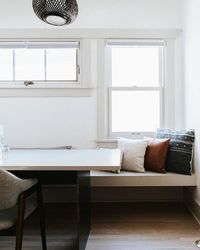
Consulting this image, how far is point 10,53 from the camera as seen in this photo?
11.8 ft

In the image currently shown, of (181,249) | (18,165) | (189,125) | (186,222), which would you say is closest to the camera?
(18,165)

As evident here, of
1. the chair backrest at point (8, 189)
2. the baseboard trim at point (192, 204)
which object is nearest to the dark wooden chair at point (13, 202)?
the chair backrest at point (8, 189)

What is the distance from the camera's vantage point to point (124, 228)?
105 inches

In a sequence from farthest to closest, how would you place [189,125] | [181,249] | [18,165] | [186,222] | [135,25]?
[135,25], [189,125], [186,222], [181,249], [18,165]

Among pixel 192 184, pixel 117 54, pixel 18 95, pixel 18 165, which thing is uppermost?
pixel 117 54

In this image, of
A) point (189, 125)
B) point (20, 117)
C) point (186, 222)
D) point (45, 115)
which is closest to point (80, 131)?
point (45, 115)

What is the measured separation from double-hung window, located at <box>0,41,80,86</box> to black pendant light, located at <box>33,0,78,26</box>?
167cm

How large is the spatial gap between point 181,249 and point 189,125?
1.42 meters

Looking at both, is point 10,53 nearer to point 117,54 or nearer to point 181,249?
point 117,54

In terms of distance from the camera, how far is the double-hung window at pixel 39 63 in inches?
141

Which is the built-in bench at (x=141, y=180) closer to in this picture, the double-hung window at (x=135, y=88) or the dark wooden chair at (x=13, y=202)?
the double-hung window at (x=135, y=88)

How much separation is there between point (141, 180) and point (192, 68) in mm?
1370

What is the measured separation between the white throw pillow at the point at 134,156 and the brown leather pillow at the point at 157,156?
8 centimetres

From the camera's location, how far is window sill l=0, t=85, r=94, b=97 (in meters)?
3.51
